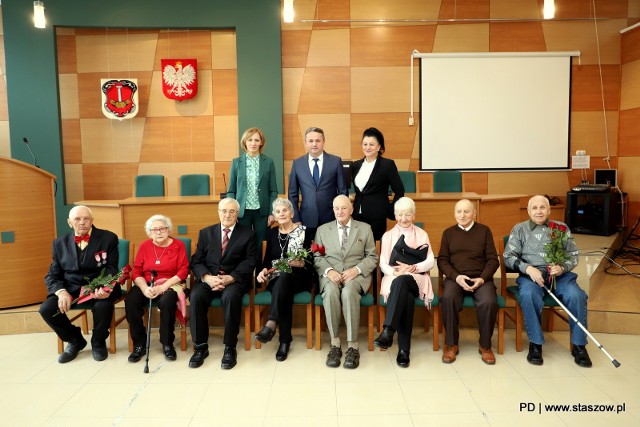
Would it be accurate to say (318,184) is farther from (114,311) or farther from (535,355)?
(535,355)

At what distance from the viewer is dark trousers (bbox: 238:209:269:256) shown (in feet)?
13.2

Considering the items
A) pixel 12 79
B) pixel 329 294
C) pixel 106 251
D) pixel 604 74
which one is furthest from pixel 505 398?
pixel 12 79

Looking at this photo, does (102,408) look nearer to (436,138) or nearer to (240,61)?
(240,61)

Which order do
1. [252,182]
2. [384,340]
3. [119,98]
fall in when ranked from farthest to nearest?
[119,98] → [252,182] → [384,340]

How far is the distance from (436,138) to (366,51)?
1545 millimetres

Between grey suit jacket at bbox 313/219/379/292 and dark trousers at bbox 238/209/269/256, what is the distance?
636 millimetres

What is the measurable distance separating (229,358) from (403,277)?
129 centimetres

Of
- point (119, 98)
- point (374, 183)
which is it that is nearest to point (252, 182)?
point (374, 183)

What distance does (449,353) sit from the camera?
3.30m

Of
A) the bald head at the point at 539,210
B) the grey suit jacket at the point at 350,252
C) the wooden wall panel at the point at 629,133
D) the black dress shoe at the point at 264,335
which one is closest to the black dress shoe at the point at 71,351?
the black dress shoe at the point at 264,335

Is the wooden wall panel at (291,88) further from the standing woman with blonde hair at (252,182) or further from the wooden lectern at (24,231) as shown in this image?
the wooden lectern at (24,231)

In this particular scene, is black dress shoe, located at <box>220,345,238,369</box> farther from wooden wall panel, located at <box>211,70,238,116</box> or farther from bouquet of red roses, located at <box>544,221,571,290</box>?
wooden wall panel, located at <box>211,70,238,116</box>

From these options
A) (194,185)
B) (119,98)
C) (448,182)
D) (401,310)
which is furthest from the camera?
(119,98)

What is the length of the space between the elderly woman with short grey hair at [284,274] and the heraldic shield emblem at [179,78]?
3.85m
